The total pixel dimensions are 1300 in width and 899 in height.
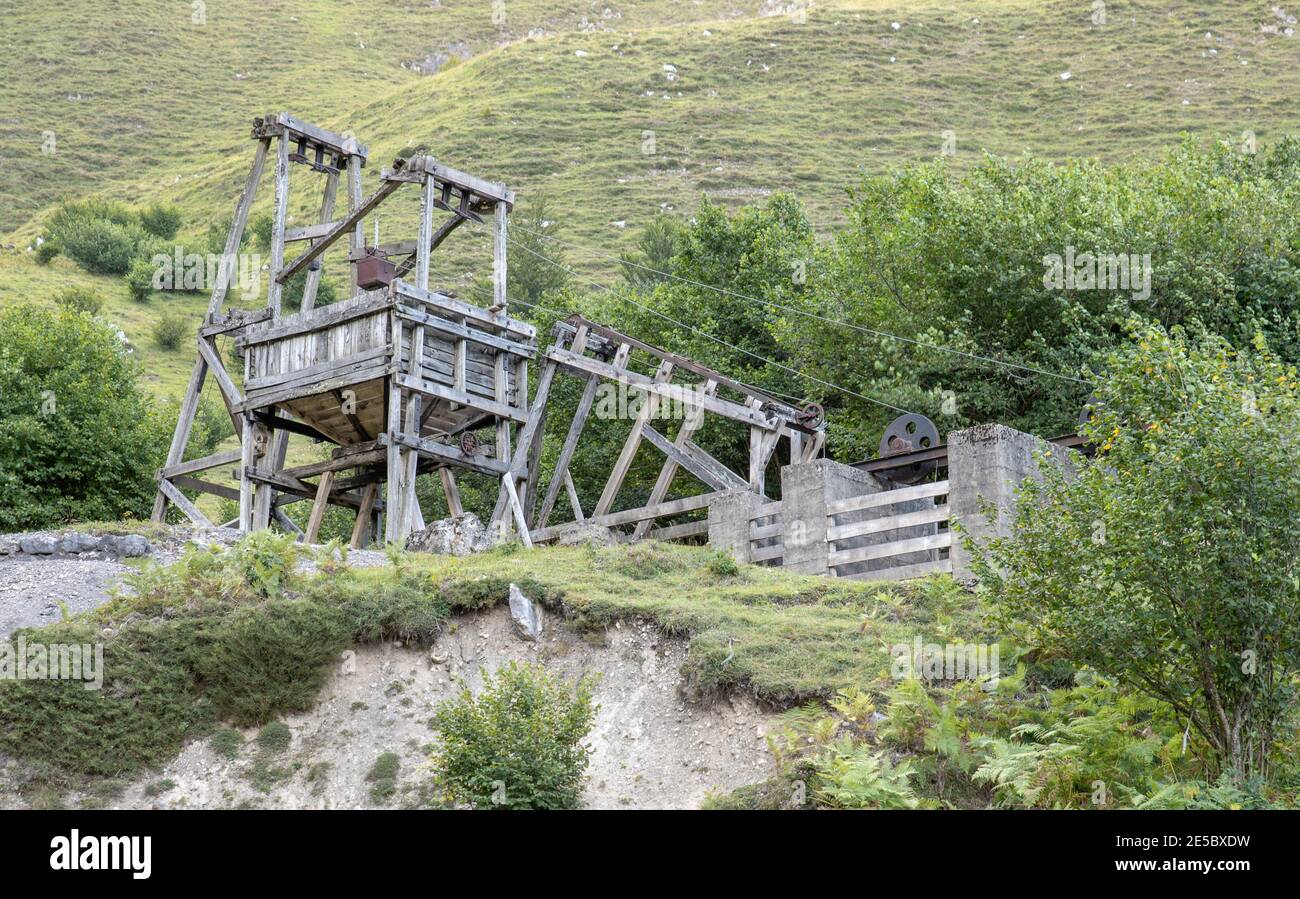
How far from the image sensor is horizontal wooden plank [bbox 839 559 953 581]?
21.7 m

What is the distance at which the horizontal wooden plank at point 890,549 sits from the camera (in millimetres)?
21720

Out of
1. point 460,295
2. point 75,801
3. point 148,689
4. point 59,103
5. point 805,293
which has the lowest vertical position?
point 75,801

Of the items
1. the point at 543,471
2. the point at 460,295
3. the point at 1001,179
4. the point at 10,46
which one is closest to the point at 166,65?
the point at 10,46

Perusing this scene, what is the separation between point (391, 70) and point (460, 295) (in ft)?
219

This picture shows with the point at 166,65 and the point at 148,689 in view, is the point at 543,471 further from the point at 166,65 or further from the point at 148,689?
the point at 166,65

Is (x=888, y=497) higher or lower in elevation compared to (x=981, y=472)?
lower

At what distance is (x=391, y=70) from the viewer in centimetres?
12588

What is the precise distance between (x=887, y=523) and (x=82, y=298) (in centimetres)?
4402

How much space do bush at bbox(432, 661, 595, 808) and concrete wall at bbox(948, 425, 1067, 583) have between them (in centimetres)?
655

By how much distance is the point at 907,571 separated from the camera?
2225 cm

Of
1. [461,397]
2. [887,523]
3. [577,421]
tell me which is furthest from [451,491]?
[887,523]

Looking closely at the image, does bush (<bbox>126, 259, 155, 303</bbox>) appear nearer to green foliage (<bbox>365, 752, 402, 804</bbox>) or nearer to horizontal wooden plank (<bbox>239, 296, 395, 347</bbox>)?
horizontal wooden plank (<bbox>239, 296, 395, 347</bbox>)

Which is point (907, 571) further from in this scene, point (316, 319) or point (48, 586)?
point (316, 319)

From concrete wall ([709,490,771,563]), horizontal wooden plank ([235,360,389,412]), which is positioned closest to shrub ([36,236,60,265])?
horizontal wooden plank ([235,360,389,412])
